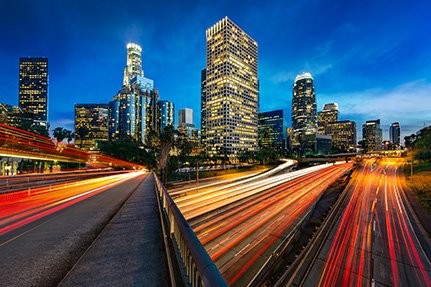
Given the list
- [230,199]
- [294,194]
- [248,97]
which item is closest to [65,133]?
[230,199]

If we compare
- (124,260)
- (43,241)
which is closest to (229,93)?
(43,241)

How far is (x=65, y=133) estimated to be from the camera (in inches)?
3100

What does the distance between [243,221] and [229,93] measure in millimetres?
140833

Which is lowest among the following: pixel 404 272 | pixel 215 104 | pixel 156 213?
pixel 404 272

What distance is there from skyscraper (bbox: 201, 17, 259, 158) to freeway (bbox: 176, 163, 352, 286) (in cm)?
11246

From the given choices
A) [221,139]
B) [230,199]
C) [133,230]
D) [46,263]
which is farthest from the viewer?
[221,139]

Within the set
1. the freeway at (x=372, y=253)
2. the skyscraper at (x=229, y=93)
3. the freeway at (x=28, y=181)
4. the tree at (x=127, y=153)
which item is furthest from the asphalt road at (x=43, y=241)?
the skyscraper at (x=229, y=93)

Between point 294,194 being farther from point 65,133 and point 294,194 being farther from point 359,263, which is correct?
point 65,133

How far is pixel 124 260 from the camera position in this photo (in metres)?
4.10

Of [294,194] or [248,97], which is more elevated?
[248,97]

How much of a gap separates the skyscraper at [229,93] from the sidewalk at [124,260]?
136 meters

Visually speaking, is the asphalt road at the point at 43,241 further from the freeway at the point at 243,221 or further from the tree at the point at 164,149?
the tree at the point at 164,149

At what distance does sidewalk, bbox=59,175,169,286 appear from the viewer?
3346 mm

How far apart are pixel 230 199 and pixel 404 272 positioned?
18476 mm
